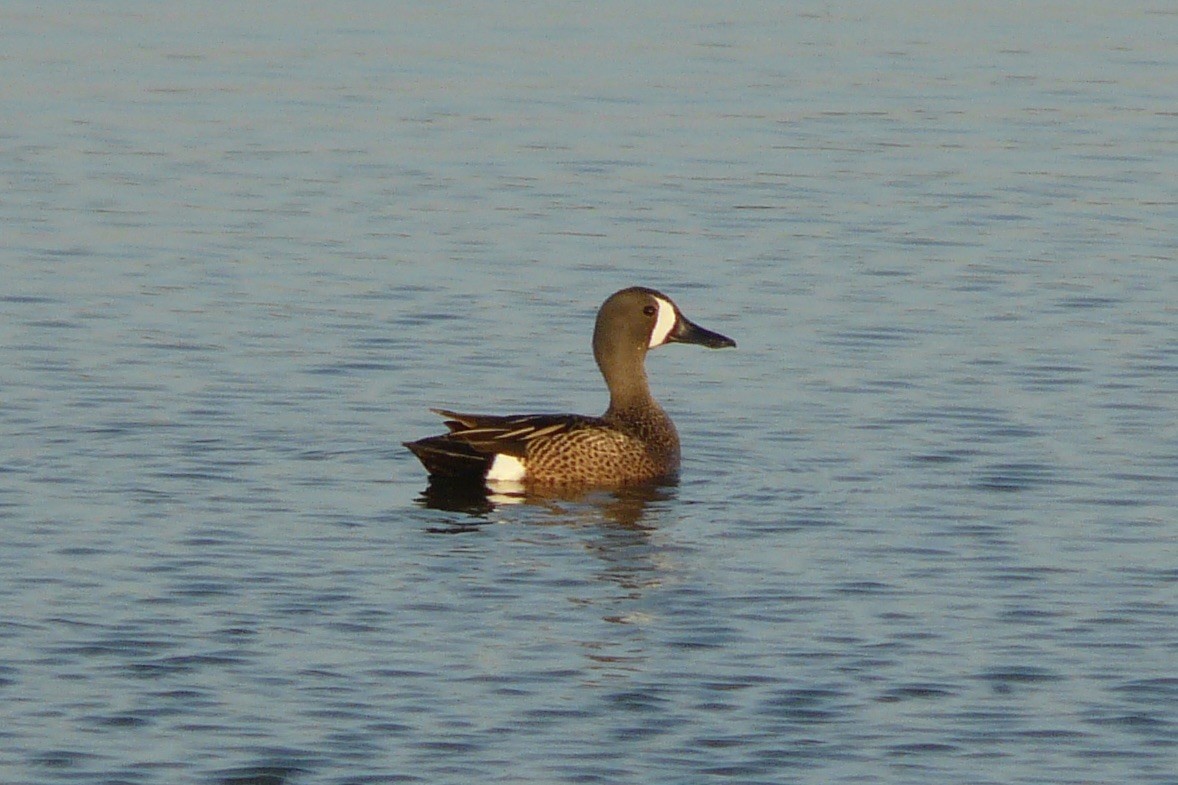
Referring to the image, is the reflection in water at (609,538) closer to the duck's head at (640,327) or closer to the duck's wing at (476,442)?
the duck's wing at (476,442)

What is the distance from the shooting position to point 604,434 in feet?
41.9

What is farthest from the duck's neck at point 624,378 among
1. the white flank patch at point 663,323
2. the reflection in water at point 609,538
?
the reflection in water at point 609,538

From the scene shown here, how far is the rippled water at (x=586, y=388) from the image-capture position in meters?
8.68

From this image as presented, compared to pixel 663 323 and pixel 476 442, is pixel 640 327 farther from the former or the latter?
pixel 476 442

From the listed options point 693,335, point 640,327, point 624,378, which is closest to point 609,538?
point 624,378

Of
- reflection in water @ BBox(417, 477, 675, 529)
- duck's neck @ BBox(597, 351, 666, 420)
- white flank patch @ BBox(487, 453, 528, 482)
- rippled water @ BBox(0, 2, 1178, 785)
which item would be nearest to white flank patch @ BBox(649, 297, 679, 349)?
duck's neck @ BBox(597, 351, 666, 420)

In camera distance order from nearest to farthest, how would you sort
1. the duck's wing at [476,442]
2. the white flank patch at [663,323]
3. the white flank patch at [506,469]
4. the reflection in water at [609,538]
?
the reflection in water at [609,538] → the duck's wing at [476,442] → the white flank patch at [506,469] → the white flank patch at [663,323]

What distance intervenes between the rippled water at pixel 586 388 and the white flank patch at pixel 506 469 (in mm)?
254

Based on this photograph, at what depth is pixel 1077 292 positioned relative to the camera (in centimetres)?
1617

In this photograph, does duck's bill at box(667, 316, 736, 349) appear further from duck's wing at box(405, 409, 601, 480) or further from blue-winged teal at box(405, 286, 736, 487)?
duck's wing at box(405, 409, 601, 480)

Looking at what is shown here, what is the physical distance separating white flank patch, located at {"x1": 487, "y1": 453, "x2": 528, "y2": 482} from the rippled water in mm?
254

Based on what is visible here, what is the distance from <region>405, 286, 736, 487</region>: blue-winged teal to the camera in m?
12.3

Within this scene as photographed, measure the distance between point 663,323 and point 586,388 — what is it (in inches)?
37.3

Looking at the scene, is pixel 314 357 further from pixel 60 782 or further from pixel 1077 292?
pixel 60 782
